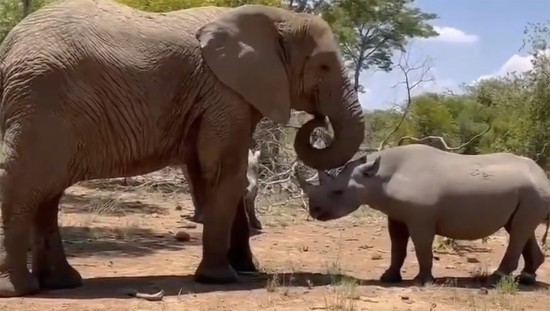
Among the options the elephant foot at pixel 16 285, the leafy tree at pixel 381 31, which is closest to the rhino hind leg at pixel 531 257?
the elephant foot at pixel 16 285

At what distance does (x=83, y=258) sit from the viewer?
1070 cm

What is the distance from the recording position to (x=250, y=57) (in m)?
8.79

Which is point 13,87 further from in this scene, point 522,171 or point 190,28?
point 522,171

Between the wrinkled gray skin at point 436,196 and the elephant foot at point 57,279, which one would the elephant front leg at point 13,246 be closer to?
the elephant foot at point 57,279

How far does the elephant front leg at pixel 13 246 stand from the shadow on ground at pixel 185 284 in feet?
0.89

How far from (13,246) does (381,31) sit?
27957mm

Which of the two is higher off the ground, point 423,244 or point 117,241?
Answer: point 423,244

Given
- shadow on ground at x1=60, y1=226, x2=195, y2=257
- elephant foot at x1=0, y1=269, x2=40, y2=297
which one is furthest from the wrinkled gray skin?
shadow on ground at x1=60, y1=226, x2=195, y2=257

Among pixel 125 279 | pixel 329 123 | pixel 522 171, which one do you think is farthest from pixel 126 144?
pixel 522 171

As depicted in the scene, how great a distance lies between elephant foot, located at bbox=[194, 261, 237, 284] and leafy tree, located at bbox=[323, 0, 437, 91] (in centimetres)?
2182

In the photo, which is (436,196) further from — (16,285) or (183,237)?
(183,237)

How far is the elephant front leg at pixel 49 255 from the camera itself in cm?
841

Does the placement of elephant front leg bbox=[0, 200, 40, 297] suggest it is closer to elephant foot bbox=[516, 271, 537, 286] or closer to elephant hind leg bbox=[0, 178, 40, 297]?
elephant hind leg bbox=[0, 178, 40, 297]

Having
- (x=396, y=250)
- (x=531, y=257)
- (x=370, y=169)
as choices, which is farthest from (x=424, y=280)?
(x=531, y=257)
